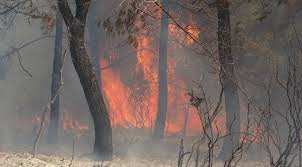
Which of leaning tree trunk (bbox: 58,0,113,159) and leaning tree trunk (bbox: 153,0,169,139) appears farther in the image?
leaning tree trunk (bbox: 153,0,169,139)

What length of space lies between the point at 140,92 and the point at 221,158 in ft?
45.3

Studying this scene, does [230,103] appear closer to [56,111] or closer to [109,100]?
[56,111]

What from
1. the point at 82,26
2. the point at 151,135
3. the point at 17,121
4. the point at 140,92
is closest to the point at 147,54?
the point at 140,92

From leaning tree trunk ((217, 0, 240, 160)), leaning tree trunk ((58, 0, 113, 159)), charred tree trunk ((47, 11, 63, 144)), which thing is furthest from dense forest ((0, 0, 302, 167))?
leaning tree trunk ((58, 0, 113, 159))

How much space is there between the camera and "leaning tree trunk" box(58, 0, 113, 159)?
1394 cm

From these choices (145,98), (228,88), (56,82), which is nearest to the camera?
(228,88)

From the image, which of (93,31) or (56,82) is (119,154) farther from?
(93,31)

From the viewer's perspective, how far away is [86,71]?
14094 mm

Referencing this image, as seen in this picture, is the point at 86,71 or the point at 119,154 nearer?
the point at 86,71

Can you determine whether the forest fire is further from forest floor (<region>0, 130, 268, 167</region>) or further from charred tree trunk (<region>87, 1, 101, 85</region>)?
forest floor (<region>0, 130, 268, 167</region>)

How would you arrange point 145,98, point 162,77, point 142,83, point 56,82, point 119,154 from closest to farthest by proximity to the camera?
1. point 119,154
2. point 56,82
3. point 162,77
4. point 142,83
5. point 145,98

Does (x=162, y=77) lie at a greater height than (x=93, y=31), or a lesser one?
lesser

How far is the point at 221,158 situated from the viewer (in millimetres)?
16172

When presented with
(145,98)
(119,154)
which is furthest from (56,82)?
(119,154)
